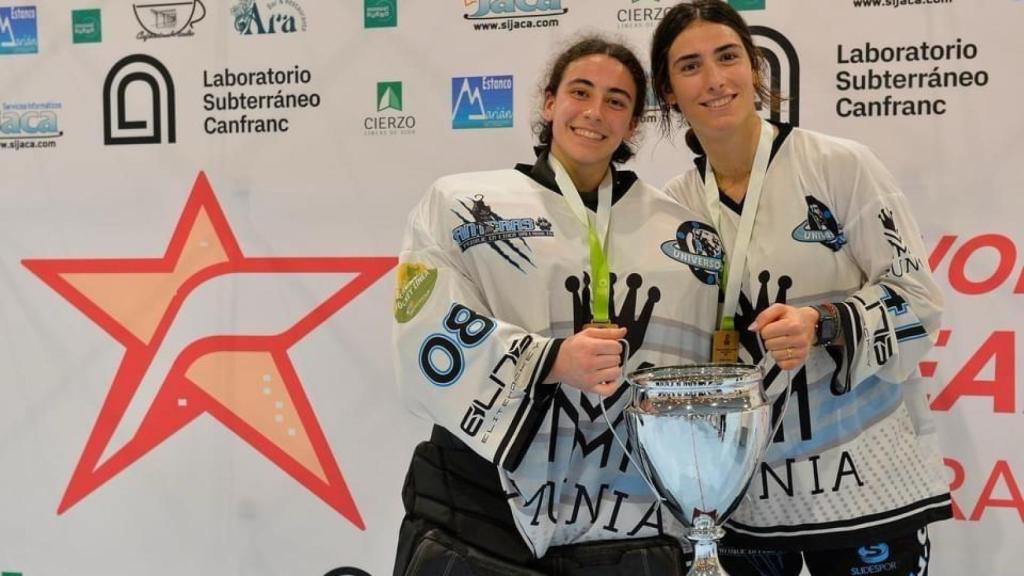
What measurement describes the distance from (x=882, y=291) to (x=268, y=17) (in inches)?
67.5

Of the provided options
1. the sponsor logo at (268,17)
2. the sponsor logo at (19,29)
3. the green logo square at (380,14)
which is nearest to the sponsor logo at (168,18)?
the sponsor logo at (268,17)

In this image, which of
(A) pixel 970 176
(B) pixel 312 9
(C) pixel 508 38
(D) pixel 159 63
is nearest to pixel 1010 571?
(A) pixel 970 176

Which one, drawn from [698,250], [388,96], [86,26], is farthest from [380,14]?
[698,250]

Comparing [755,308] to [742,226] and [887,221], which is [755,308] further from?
[887,221]

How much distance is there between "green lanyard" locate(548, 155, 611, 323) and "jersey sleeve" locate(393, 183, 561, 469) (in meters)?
0.11

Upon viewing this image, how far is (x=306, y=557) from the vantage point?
8.57ft

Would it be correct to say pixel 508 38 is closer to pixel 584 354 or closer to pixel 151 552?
pixel 584 354

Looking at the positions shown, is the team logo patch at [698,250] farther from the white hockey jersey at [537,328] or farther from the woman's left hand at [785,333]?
the woman's left hand at [785,333]

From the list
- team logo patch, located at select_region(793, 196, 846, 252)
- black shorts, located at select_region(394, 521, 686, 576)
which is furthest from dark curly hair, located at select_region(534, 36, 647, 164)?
black shorts, located at select_region(394, 521, 686, 576)

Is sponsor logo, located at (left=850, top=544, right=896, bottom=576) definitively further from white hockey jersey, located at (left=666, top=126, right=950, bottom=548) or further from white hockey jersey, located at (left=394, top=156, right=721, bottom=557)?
white hockey jersey, located at (left=394, top=156, right=721, bottom=557)

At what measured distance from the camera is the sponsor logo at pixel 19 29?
2.71m

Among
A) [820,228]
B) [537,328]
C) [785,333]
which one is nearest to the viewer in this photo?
[785,333]

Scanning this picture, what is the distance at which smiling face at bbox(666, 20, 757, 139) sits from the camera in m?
1.71

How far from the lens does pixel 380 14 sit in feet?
8.13
